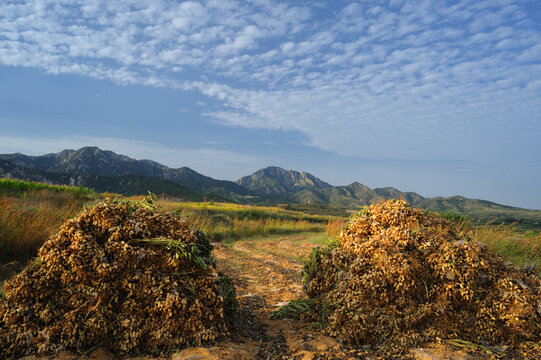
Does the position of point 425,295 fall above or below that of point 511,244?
below

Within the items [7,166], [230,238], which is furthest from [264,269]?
[7,166]

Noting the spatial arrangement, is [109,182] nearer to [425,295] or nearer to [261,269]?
[261,269]

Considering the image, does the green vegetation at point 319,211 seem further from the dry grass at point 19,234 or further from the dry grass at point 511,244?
the dry grass at point 19,234

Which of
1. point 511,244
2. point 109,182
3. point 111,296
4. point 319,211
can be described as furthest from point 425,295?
point 109,182

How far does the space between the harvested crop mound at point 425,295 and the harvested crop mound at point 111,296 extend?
1.67 meters

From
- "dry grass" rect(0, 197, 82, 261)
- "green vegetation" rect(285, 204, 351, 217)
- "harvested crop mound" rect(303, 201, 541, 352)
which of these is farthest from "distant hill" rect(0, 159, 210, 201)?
"harvested crop mound" rect(303, 201, 541, 352)

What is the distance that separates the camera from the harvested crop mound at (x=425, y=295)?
3.46m

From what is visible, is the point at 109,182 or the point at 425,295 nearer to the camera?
the point at 425,295

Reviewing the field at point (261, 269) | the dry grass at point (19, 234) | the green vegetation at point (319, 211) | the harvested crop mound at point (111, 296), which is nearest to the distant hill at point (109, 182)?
the green vegetation at point (319, 211)

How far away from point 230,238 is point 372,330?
12048 millimetres

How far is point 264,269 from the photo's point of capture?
326 inches

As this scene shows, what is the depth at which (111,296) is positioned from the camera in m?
3.21

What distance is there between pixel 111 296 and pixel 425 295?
12.3 ft

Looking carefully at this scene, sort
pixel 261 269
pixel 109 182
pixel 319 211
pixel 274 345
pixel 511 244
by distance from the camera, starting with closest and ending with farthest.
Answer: pixel 274 345 < pixel 261 269 < pixel 511 244 < pixel 319 211 < pixel 109 182
